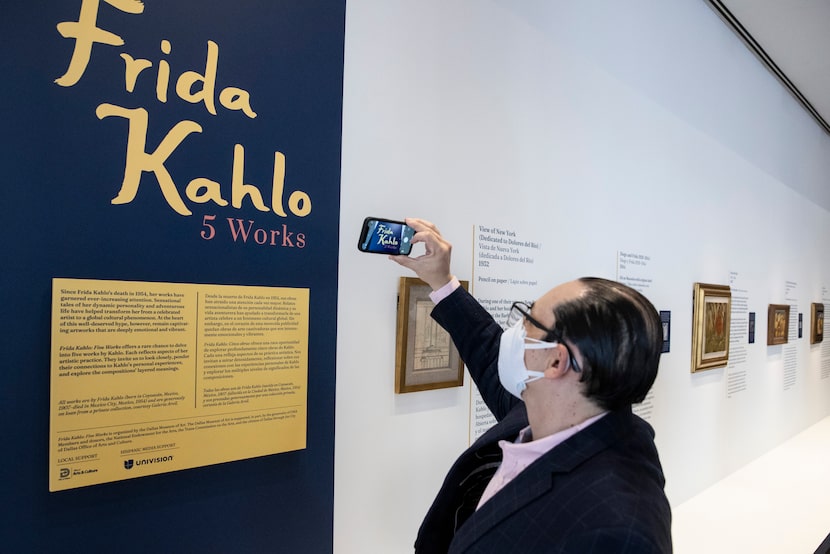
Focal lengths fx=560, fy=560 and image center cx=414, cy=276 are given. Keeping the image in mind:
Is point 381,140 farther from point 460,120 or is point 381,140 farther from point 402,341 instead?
point 402,341

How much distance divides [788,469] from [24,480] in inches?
256

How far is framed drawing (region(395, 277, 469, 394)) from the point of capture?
7.48 feet

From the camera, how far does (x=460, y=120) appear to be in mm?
2561

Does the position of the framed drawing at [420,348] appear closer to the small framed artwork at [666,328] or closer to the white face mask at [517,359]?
the white face mask at [517,359]

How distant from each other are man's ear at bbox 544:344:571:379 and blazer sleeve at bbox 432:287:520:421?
589 mm

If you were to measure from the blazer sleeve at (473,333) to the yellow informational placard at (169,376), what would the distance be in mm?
525

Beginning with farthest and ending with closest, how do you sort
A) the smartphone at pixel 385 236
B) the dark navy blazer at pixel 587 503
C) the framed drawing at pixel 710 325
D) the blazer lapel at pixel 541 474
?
the framed drawing at pixel 710 325, the smartphone at pixel 385 236, the blazer lapel at pixel 541 474, the dark navy blazer at pixel 587 503

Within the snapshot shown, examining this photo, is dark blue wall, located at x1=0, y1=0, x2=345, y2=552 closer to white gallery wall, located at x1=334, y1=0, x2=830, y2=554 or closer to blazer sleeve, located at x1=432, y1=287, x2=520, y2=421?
white gallery wall, located at x1=334, y1=0, x2=830, y2=554

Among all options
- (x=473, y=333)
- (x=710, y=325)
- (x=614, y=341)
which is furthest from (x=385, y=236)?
(x=710, y=325)

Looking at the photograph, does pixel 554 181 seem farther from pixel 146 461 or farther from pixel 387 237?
pixel 146 461

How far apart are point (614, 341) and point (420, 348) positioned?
3.63 feet

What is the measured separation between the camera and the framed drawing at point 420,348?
89.7 inches

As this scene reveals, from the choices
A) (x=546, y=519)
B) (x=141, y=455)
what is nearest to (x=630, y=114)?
(x=546, y=519)

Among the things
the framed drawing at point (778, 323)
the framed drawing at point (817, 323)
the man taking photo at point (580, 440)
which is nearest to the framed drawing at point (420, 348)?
the man taking photo at point (580, 440)
